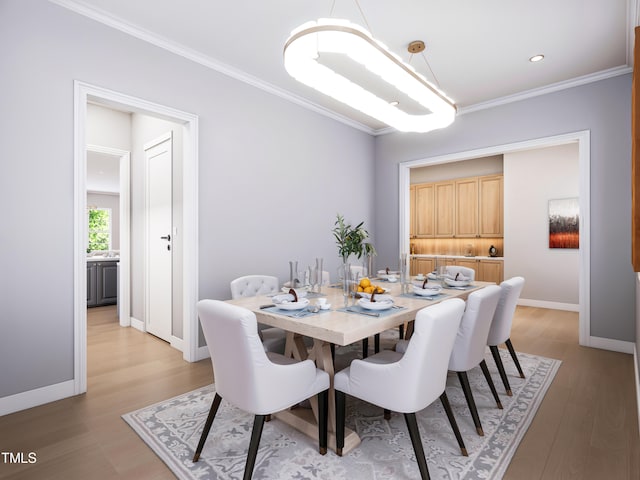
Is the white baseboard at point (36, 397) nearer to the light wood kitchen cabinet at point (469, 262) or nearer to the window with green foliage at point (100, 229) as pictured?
the light wood kitchen cabinet at point (469, 262)

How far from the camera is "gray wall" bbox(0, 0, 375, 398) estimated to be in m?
2.30

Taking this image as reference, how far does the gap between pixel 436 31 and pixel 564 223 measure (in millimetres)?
4089

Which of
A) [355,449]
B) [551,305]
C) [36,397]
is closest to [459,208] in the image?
[551,305]

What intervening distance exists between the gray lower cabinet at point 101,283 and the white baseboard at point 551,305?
6.97 meters

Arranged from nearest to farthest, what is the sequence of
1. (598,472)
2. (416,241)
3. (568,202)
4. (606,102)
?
1. (598,472)
2. (606,102)
3. (568,202)
4. (416,241)

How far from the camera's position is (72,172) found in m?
2.53

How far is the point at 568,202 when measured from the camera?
5.39 meters

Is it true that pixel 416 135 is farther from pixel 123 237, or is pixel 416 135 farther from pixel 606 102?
pixel 123 237

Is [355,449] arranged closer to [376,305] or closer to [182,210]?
[376,305]

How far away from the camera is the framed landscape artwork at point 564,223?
532 centimetres

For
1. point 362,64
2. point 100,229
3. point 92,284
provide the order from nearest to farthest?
1. point 362,64
2. point 92,284
3. point 100,229

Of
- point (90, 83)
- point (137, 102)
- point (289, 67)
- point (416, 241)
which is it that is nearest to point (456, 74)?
point (289, 67)

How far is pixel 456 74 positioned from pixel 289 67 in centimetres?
235

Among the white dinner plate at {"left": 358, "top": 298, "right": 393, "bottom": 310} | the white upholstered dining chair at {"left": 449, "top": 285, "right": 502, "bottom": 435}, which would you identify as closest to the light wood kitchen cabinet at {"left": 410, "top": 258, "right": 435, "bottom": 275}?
the white upholstered dining chair at {"left": 449, "top": 285, "right": 502, "bottom": 435}
